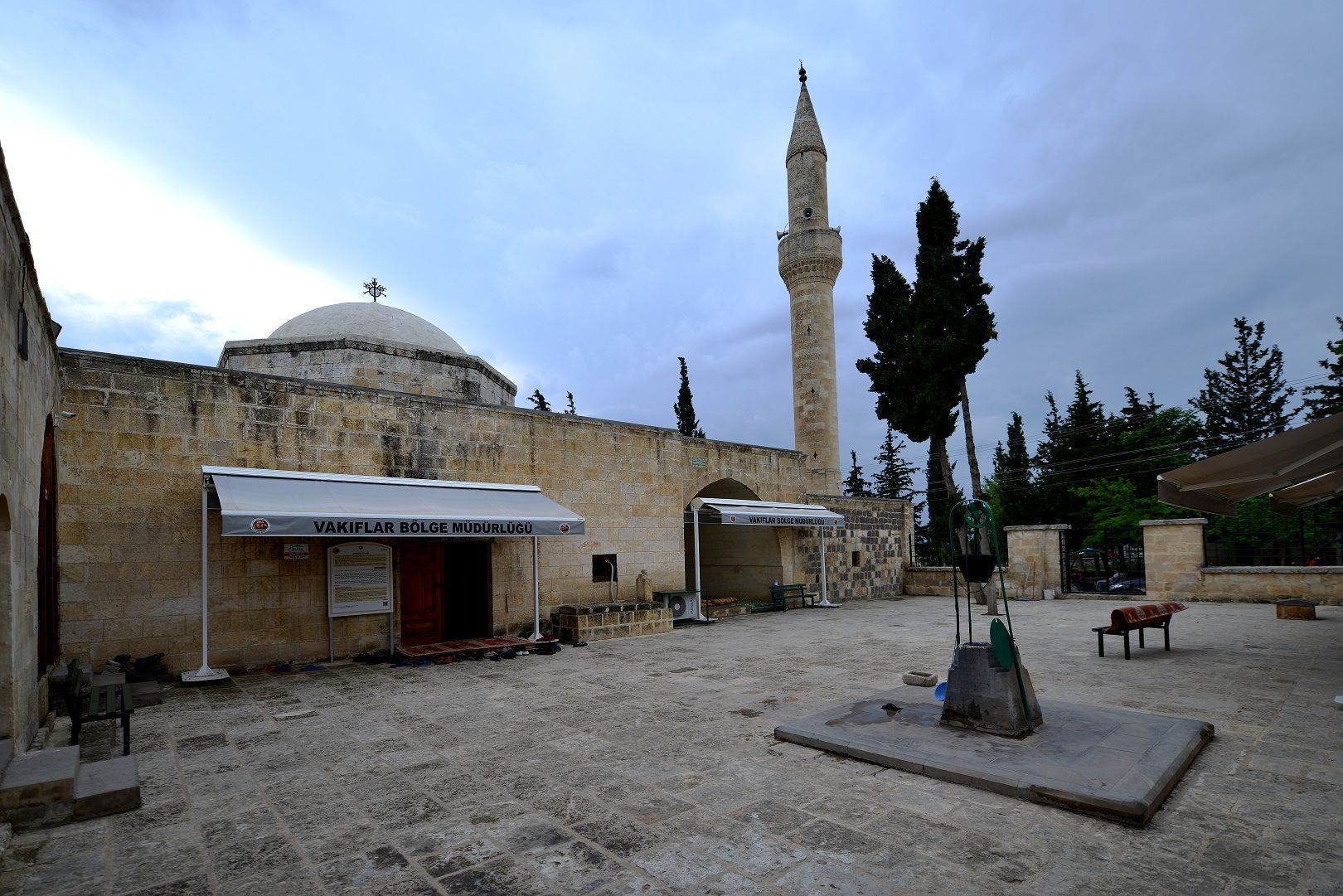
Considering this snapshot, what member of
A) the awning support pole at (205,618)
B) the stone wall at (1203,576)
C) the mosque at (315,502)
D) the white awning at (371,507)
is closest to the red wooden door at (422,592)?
the mosque at (315,502)

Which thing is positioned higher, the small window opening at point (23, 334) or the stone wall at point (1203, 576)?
the small window opening at point (23, 334)

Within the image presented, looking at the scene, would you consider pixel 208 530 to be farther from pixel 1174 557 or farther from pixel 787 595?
pixel 1174 557

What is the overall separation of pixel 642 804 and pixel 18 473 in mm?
4384

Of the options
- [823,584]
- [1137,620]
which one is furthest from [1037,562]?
[1137,620]

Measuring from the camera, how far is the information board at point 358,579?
866cm

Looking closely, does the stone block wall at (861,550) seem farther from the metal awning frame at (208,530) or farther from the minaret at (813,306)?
the metal awning frame at (208,530)

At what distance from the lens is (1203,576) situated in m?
13.4

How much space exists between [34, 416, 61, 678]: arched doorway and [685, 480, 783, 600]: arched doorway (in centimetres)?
1055

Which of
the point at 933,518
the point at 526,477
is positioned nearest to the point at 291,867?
the point at 526,477

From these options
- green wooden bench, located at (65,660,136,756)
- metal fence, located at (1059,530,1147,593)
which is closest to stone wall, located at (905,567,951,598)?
metal fence, located at (1059,530,1147,593)

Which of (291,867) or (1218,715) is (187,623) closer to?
(291,867)

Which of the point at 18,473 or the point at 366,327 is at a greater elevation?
the point at 366,327

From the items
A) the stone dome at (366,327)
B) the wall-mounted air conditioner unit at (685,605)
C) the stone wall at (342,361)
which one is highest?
the stone dome at (366,327)

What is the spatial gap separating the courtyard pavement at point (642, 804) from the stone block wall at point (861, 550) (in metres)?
9.09
